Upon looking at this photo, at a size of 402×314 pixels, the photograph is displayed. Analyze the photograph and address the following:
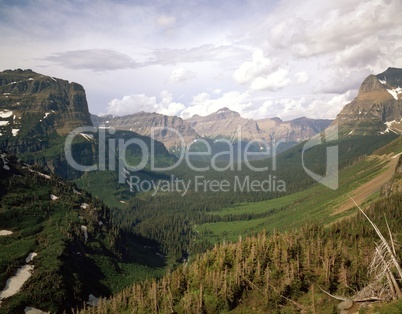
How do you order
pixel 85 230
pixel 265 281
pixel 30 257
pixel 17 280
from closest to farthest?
pixel 265 281
pixel 17 280
pixel 30 257
pixel 85 230

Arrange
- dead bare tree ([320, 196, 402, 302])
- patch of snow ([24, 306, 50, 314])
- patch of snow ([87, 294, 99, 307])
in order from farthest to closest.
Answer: patch of snow ([87, 294, 99, 307]) < patch of snow ([24, 306, 50, 314]) < dead bare tree ([320, 196, 402, 302])

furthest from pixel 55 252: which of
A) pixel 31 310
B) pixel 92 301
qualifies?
pixel 31 310

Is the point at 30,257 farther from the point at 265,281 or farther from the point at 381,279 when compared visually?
the point at 381,279

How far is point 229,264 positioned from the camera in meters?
85.8

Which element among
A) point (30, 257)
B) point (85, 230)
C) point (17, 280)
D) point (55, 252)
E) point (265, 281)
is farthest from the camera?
point (85, 230)

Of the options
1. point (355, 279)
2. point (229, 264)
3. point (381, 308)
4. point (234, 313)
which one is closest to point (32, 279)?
point (229, 264)

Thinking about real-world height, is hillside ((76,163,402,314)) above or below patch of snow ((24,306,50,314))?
above

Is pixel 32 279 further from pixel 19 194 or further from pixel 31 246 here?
pixel 19 194

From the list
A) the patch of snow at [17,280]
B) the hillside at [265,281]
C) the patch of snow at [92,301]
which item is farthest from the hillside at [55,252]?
the hillside at [265,281]

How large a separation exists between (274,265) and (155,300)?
99.0 feet

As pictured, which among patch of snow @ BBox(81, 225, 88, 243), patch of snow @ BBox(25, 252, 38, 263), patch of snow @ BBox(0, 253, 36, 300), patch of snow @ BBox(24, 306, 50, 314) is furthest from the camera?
patch of snow @ BBox(81, 225, 88, 243)

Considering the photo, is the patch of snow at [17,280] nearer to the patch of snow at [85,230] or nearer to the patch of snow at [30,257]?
the patch of snow at [30,257]

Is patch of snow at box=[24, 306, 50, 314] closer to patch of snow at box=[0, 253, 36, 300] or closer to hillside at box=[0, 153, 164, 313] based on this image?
hillside at box=[0, 153, 164, 313]

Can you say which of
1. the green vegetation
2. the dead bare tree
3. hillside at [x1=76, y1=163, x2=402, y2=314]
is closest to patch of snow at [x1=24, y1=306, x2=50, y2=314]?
the green vegetation
